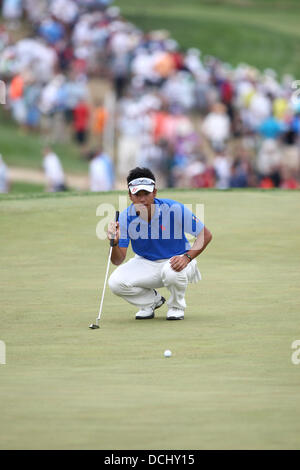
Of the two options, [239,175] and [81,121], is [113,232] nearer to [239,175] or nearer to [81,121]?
[239,175]

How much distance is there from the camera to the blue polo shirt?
9.59 meters

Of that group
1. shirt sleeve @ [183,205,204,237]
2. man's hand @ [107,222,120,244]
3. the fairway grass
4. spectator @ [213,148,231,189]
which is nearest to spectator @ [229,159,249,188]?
spectator @ [213,148,231,189]

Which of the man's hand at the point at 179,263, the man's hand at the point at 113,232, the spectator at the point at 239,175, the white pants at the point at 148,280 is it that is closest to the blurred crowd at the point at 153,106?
the spectator at the point at 239,175

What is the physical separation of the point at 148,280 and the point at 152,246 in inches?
11.6

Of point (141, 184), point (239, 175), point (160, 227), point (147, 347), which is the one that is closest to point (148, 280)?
point (160, 227)

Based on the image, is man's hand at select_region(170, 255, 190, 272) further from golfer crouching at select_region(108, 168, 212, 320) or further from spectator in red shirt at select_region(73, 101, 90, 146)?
spectator in red shirt at select_region(73, 101, 90, 146)

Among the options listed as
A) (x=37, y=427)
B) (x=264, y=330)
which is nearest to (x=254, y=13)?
(x=264, y=330)

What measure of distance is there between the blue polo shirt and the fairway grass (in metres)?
0.68

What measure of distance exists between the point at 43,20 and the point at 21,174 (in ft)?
21.2

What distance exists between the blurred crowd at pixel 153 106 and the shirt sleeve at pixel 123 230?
48.5ft

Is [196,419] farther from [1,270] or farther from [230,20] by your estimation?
[230,20]

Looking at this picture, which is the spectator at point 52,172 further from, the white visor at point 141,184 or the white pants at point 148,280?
→ the white visor at point 141,184

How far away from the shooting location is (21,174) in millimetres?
27906

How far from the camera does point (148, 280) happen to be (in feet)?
32.0
